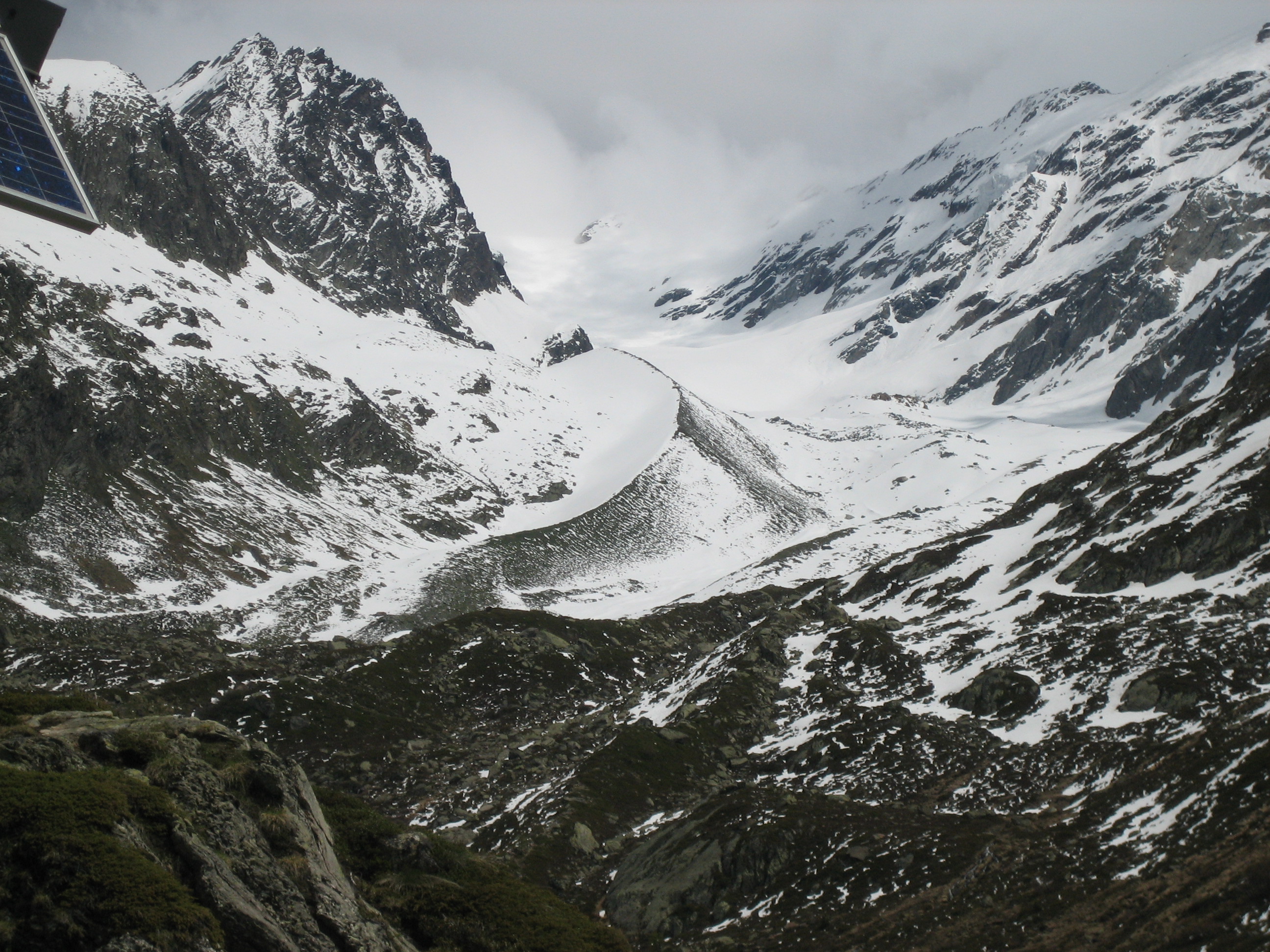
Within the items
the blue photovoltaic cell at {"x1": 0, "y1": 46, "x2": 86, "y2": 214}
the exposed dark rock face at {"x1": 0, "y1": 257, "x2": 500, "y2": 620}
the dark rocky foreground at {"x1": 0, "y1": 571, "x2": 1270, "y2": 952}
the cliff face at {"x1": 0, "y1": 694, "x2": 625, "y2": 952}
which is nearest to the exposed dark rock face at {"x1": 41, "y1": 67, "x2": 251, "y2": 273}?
the exposed dark rock face at {"x1": 0, "y1": 257, "x2": 500, "y2": 620}

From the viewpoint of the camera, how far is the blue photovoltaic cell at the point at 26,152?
48.8ft

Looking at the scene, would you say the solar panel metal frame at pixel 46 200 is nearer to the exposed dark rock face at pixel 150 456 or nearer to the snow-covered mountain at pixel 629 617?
the snow-covered mountain at pixel 629 617

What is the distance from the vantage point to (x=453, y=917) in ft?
62.5

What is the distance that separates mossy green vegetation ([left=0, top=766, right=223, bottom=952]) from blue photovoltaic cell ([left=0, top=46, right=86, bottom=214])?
9.51m

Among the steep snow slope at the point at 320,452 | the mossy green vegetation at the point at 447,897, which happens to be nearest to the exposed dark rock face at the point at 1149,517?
the steep snow slope at the point at 320,452

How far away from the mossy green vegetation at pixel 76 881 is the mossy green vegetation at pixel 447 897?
6.12 m

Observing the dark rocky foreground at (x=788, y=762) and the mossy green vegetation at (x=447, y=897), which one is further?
the dark rocky foreground at (x=788, y=762)

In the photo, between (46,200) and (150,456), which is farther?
(150,456)

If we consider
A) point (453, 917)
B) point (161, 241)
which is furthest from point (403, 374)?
point (453, 917)

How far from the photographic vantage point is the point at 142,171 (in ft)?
479

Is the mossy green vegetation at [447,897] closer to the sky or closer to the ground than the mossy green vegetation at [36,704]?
closer to the ground

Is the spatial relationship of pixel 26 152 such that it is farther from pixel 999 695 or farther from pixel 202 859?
pixel 999 695

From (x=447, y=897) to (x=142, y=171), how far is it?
159154mm

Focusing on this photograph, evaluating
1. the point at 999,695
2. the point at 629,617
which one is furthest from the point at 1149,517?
the point at 629,617
